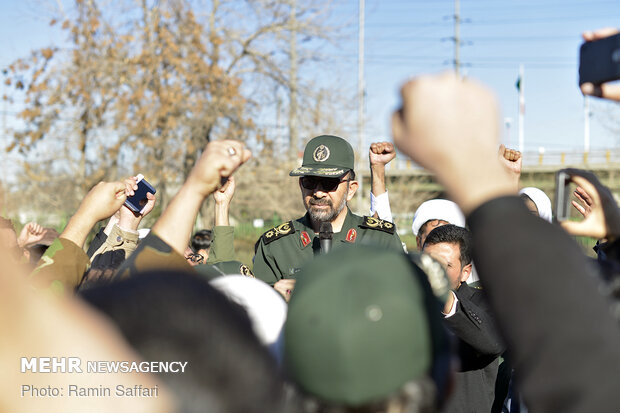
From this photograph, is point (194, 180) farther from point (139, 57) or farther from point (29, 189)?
point (29, 189)

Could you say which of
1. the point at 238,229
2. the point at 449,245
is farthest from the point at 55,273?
the point at 238,229

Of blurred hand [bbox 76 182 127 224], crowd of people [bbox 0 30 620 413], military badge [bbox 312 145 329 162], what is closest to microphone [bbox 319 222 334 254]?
military badge [bbox 312 145 329 162]

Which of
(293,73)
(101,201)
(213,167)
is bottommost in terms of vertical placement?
(101,201)

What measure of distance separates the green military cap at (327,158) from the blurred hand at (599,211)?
290cm

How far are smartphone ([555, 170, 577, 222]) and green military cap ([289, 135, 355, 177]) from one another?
2.92 meters

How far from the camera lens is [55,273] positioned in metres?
1.85

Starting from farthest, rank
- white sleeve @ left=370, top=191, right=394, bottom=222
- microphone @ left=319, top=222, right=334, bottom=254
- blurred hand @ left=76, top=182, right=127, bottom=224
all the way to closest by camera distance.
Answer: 1. white sleeve @ left=370, top=191, right=394, bottom=222
2. microphone @ left=319, top=222, right=334, bottom=254
3. blurred hand @ left=76, top=182, right=127, bottom=224

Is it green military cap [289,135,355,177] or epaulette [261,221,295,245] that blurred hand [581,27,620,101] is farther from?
epaulette [261,221,295,245]

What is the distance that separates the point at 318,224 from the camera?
4.27m

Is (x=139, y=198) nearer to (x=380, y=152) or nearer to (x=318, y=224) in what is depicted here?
(x=318, y=224)

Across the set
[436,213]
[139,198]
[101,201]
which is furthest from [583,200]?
[436,213]

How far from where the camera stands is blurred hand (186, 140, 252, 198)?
1502mm

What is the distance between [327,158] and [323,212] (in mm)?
390

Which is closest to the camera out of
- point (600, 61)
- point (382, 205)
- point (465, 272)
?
point (600, 61)
